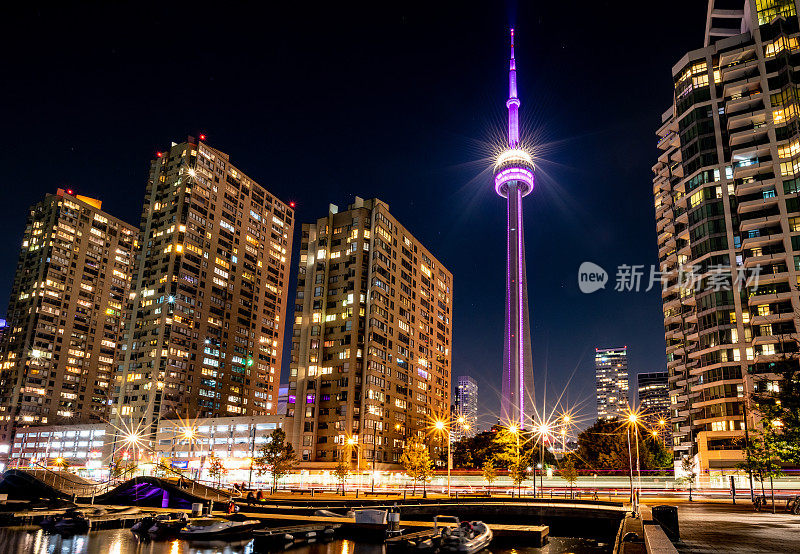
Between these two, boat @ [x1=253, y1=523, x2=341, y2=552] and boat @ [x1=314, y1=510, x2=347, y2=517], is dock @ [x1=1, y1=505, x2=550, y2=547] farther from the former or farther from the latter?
boat @ [x1=314, y1=510, x2=347, y2=517]

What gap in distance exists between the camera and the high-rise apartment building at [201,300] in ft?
515

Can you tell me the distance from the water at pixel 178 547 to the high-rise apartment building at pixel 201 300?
368ft

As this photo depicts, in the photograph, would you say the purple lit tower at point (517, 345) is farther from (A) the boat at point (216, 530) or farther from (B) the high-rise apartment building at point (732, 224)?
(A) the boat at point (216, 530)

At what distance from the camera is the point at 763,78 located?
101 metres

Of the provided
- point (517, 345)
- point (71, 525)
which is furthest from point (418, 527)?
point (517, 345)

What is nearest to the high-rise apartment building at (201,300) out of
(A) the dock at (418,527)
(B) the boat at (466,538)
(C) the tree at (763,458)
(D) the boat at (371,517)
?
(A) the dock at (418,527)

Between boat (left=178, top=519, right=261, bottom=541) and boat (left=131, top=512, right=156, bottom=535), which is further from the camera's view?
boat (left=131, top=512, right=156, bottom=535)

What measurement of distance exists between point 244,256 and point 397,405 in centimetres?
7431

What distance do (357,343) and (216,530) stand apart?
8566 cm

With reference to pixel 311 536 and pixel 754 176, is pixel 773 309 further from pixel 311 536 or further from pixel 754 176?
pixel 311 536

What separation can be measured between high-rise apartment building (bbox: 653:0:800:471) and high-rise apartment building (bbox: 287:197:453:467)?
5877 centimetres

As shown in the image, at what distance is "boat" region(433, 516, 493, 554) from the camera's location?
36.4 metres

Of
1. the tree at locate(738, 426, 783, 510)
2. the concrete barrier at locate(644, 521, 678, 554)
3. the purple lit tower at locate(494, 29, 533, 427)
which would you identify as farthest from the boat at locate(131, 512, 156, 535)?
the purple lit tower at locate(494, 29, 533, 427)

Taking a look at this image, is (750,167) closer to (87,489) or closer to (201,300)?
(87,489)
